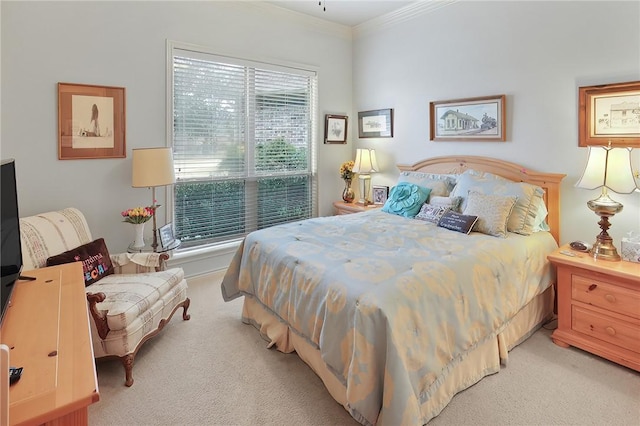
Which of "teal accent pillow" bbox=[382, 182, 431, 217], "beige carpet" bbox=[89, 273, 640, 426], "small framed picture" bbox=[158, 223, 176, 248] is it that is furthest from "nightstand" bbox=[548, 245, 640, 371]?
"small framed picture" bbox=[158, 223, 176, 248]

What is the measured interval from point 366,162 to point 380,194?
456 mm

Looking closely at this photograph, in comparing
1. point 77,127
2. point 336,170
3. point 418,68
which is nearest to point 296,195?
point 336,170

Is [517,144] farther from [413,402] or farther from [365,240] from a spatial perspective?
[413,402]

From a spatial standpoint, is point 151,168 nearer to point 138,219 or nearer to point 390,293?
point 138,219

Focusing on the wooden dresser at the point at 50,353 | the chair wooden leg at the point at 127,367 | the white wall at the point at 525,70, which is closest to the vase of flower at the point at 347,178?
the white wall at the point at 525,70

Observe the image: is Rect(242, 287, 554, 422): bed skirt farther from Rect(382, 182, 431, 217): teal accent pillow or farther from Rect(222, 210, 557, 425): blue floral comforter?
Rect(382, 182, 431, 217): teal accent pillow

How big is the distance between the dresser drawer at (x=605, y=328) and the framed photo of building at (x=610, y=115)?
1.27 metres

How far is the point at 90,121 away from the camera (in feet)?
9.98

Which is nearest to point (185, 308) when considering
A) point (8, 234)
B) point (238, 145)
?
point (8, 234)

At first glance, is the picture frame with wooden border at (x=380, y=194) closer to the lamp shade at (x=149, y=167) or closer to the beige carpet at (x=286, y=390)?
the beige carpet at (x=286, y=390)

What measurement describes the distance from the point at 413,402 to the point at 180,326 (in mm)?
2000

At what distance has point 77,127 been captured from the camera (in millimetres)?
2986

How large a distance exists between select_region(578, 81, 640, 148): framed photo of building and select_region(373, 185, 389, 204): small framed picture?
2099mm

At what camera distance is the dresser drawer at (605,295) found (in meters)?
2.17
